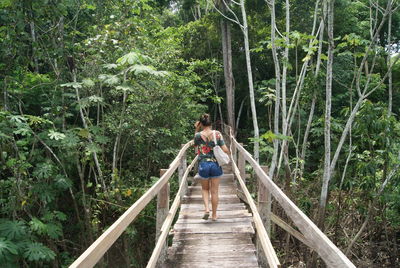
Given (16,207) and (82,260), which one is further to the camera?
(16,207)

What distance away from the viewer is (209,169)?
14.3 feet

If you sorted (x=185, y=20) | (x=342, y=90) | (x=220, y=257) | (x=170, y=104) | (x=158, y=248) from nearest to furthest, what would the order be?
1. (x=158, y=248)
2. (x=220, y=257)
3. (x=170, y=104)
4. (x=342, y=90)
5. (x=185, y=20)

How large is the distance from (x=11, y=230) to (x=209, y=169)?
3346 mm

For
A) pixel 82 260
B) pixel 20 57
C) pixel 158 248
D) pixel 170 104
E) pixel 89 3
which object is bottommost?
pixel 158 248

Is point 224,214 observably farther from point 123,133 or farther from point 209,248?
point 123,133

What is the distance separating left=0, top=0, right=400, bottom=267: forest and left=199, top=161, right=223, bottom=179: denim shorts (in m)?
1.24

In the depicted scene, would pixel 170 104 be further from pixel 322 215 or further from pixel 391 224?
pixel 391 224

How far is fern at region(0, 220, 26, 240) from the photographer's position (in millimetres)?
4945

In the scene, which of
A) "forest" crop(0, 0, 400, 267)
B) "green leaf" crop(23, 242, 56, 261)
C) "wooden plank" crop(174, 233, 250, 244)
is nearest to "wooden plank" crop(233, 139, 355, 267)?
"wooden plank" crop(174, 233, 250, 244)

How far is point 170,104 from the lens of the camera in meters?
8.71

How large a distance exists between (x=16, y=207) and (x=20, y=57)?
2590 millimetres

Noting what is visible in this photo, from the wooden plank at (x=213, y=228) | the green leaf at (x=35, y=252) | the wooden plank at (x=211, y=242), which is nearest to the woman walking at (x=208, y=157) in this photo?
the wooden plank at (x=213, y=228)

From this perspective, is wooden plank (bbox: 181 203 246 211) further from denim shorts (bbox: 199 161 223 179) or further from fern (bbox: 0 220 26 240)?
fern (bbox: 0 220 26 240)

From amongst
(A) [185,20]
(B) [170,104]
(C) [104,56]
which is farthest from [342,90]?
(A) [185,20]
